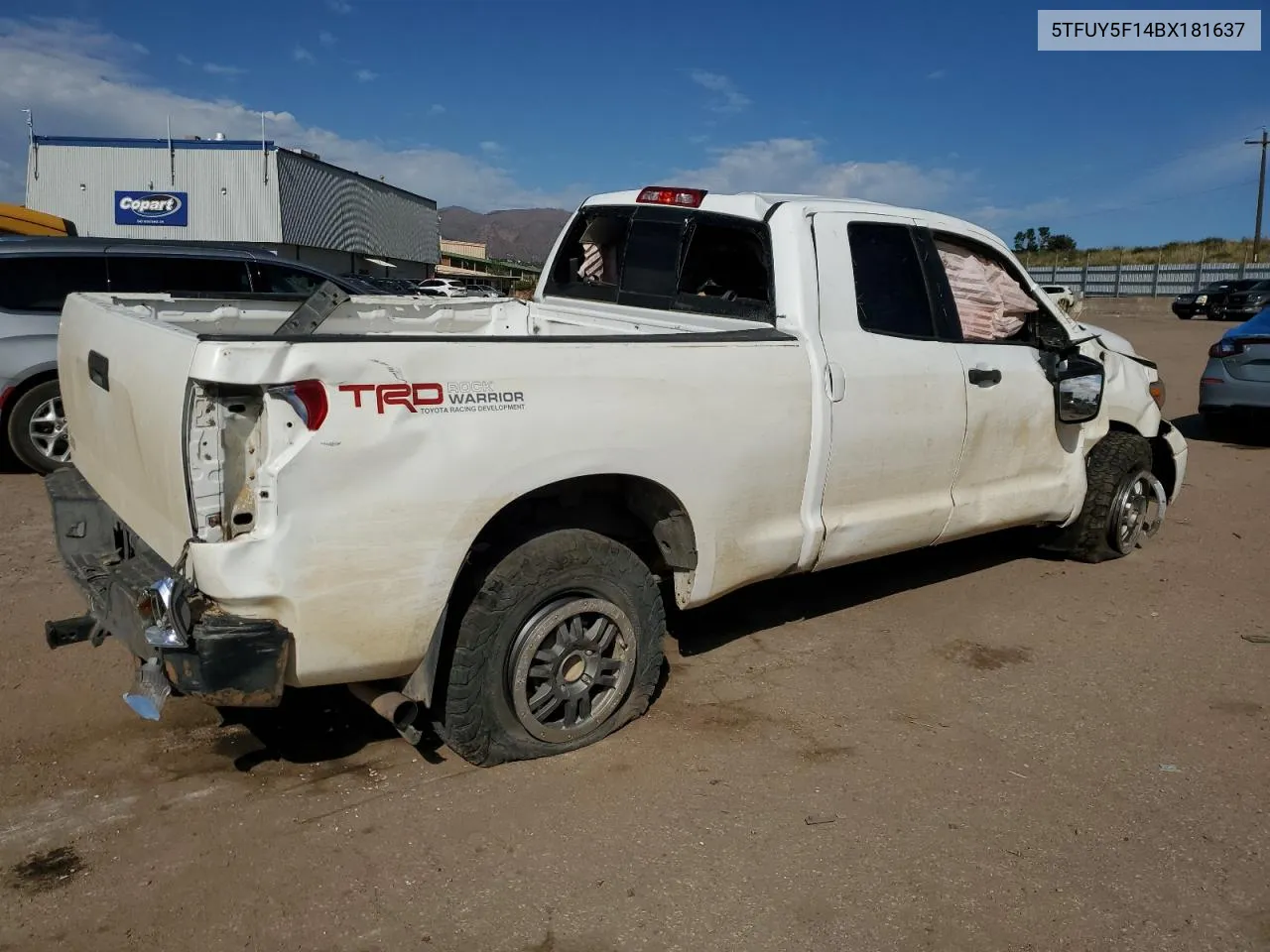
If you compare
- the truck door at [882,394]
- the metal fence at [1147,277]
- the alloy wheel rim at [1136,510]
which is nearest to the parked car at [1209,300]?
the metal fence at [1147,277]

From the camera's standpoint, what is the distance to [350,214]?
→ 4891cm

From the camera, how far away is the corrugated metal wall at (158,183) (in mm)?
40750

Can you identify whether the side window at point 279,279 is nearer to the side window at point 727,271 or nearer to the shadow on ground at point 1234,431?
the side window at point 727,271

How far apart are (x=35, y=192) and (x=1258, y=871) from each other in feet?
158

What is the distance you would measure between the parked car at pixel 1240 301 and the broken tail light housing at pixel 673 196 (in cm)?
3236

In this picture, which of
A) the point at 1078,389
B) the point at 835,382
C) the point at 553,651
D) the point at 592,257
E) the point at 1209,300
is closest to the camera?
the point at 553,651

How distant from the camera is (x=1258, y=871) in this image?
3.00m

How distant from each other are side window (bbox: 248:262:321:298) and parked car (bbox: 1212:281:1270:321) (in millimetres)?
31323

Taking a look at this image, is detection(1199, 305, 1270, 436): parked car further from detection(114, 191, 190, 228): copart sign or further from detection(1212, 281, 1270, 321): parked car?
detection(114, 191, 190, 228): copart sign

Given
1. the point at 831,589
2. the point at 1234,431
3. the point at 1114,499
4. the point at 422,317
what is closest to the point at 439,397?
the point at 422,317

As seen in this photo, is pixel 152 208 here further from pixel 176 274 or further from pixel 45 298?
pixel 45 298

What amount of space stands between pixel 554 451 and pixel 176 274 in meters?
6.17

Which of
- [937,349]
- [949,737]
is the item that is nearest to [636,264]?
[937,349]

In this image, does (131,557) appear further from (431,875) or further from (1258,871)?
(1258,871)
